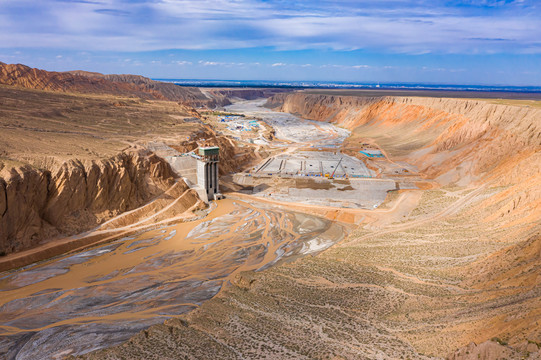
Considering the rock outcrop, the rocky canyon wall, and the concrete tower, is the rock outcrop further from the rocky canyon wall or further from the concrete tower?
the rocky canyon wall

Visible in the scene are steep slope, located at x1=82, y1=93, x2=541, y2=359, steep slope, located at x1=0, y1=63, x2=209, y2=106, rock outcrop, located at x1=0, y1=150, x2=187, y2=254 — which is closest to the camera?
steep slope, located at x1=82, y1=93, x2=541, y2=359

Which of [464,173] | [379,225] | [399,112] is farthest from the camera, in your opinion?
[399,112]

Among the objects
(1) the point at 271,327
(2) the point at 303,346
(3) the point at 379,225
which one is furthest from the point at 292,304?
(3) the point at 379,225

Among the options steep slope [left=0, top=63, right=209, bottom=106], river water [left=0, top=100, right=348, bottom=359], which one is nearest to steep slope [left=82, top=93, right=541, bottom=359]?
river water [left=0, top=100, right=348, bottom=359]

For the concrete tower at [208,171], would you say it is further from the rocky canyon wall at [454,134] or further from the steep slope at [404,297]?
the rocky canyon wall at [454,134]

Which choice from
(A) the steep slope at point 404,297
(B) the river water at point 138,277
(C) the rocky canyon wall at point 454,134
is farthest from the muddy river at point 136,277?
(C) the rocky canyon wall at point 454,134

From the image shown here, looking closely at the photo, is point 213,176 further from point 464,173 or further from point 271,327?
point 464,173
